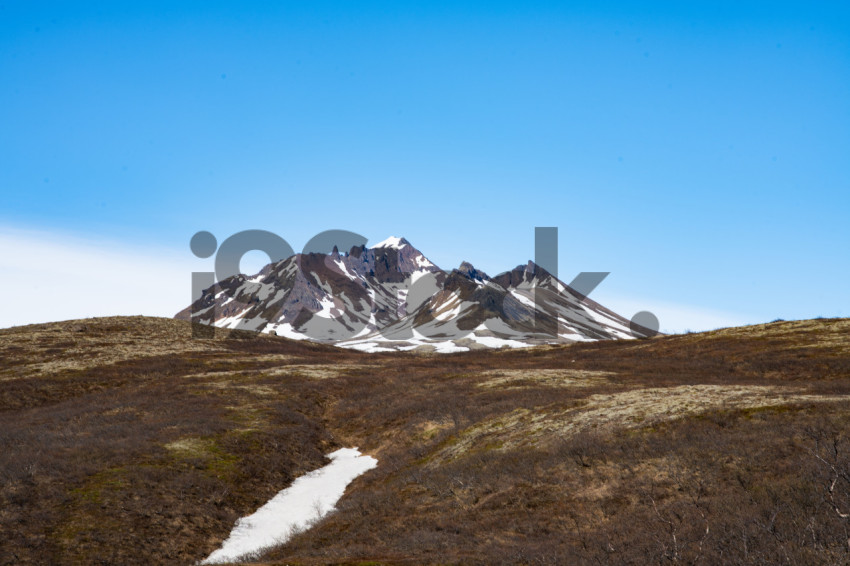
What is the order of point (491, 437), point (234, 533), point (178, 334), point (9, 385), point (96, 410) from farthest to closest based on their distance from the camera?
1. point (178, 334)
2. point (9, 385)
3. point (96, 410)
4. point (491, 437)
5. point (234, 533)

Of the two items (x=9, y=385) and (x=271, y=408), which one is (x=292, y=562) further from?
(x=9, y=385)

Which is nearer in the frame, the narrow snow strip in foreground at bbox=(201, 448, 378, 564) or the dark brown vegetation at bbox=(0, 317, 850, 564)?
the dark brown vegetation at bbox=(0, 317, 850, 564)

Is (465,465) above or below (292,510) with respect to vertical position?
above

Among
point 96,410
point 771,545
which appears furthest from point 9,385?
point 771,545

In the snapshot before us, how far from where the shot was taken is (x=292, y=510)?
29.5 meters

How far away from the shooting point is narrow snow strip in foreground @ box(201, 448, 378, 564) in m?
24.7

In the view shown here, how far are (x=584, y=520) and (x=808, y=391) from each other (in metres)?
22.8

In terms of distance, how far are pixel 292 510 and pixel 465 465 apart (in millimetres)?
9365

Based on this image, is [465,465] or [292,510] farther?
[292,510]

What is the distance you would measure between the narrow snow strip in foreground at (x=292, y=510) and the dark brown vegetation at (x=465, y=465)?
953 mm

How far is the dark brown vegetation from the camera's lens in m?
16.9

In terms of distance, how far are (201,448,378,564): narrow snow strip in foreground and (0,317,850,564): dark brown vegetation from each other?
37.5 inches

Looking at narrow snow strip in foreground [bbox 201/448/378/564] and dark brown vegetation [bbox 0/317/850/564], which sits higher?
dark brown vegetation [bbox 0/317/850/564]

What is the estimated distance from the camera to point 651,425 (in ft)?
90.8
